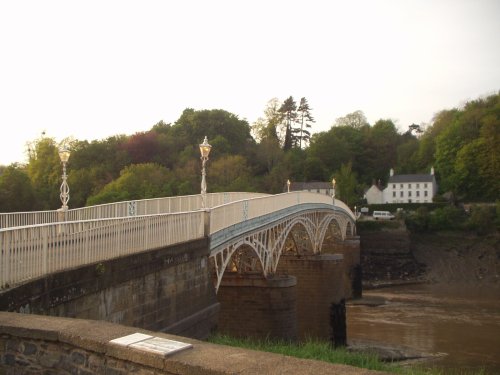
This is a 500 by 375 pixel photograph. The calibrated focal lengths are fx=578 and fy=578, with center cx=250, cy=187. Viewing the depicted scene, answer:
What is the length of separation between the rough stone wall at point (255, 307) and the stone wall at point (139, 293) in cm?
682

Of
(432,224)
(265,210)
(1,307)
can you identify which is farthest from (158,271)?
(432,224)

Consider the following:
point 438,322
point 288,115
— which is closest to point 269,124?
point 288,115

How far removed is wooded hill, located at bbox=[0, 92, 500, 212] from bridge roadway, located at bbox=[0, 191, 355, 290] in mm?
30960

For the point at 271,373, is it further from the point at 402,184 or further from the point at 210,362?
the point at 402,184

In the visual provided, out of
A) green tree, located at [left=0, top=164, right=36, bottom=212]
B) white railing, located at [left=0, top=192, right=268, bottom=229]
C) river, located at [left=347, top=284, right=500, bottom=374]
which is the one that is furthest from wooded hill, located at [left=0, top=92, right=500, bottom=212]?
white railing, located at [left=0, top=192, right=268, bottom=229]

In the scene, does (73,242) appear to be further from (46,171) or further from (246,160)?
(246,160)

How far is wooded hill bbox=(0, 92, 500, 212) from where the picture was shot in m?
61.1

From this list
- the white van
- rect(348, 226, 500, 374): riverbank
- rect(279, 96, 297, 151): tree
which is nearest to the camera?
rect(348, 226, 500, 374): riverbank

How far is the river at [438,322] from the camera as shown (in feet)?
92.2

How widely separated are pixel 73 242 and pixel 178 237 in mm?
4319

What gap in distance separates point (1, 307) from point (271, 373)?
4153 mm

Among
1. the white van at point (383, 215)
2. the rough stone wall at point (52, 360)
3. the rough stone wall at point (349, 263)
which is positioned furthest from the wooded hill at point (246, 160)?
the rough stone wall at point (52, 360)

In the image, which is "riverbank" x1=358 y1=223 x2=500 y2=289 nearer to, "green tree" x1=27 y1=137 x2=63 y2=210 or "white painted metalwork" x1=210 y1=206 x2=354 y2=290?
"white painted metalwork" x1=210 y1=206 x2=354 y2=290

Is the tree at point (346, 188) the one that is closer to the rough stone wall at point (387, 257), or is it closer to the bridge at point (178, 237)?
the rough stone wall at point (387, 257)
